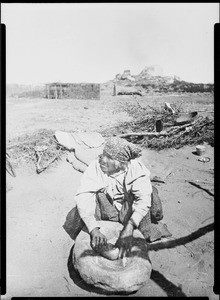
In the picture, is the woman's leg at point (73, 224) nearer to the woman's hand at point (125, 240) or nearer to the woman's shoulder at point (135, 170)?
the woman's hand at point (125, 240)

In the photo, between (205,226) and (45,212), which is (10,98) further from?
(205,226)

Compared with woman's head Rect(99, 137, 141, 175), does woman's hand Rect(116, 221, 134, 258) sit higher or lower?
lower

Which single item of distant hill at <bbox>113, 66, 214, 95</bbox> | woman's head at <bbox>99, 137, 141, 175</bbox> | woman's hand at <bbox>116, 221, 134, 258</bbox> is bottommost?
woman's hand at <bbox>116, 221, 134, 258</bbox>

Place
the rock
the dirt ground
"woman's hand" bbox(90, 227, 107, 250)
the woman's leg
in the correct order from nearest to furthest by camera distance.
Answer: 1. the rock
2. "woman's hand" bbox(90, 227, 107, 250)
3. the dirt ground
4. the woman's leg

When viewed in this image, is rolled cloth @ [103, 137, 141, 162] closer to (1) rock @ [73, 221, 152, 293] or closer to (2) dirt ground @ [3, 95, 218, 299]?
(2) dirt ground @ [3, 95, 218, 299]

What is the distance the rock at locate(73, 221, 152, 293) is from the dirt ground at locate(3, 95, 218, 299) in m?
0.42

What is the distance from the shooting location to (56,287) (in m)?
3.89

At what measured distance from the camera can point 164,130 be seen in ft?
15.9

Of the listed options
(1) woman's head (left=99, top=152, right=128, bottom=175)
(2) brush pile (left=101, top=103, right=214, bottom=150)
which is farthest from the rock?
(2) brush pile (left=101, top=103, right=214, bottom=150)

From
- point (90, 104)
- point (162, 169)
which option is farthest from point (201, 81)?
point (90, 104)

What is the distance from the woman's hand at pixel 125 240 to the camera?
3658 millimetres

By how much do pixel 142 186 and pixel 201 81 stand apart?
1.88 metres

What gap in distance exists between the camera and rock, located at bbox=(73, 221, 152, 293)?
336 centimetres

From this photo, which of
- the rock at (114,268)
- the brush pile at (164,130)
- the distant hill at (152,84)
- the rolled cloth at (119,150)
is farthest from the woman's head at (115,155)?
the distant hill at (152,84)
